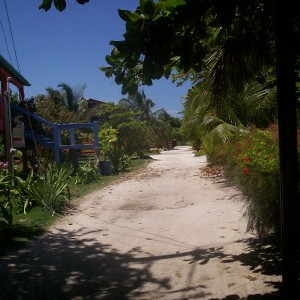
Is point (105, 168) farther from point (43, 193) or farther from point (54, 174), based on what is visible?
point (43, 193)

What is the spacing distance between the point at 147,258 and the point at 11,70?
10.7m

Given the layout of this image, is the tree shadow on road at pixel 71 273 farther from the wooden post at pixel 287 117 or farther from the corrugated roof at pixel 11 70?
the corrugated roof at pixel 11 70

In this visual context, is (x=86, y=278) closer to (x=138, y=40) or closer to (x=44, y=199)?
(x=138, y=40)

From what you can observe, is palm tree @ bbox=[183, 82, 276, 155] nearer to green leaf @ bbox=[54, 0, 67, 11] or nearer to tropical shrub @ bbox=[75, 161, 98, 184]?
tropical shrub @ bbox=[75, 161, 98, 184]

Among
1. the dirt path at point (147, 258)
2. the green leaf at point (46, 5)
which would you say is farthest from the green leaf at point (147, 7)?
the dirt path at point (147, 258)

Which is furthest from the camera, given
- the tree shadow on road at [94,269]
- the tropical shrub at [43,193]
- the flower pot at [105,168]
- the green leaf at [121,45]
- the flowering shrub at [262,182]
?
the flower pot at [105,168]

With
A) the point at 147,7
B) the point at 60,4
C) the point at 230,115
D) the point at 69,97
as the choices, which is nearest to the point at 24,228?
the point at 60,4

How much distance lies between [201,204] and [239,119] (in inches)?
224

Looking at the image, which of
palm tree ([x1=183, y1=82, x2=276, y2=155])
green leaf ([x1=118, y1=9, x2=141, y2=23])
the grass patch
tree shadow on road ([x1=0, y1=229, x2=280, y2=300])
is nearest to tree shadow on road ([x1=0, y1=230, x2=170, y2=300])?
tree shadow on road ([x1=0, y1=229, x2=280, y2=300])

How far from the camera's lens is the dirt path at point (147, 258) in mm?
4086

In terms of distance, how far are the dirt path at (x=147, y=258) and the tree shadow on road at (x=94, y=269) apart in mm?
11

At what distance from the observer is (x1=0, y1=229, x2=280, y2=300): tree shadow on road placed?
4051 mm

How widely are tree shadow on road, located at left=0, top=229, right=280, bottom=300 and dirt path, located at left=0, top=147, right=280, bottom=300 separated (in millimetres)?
11

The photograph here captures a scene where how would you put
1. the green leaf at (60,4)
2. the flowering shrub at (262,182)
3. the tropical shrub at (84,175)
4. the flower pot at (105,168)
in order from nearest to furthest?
1. the green leaf at (60,4)
2. the flowering shrub at (262,182)
3. the tropical shrub at (84,175)
4. the flower pot at (105,168)
